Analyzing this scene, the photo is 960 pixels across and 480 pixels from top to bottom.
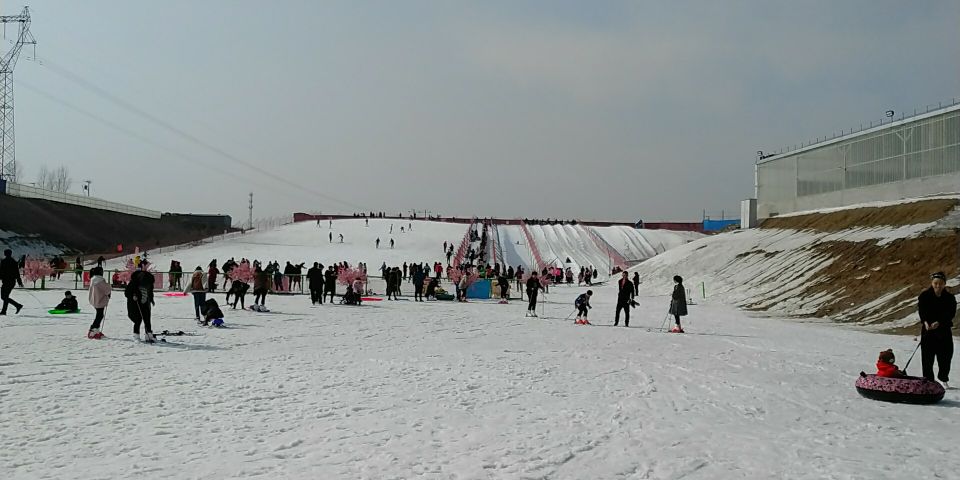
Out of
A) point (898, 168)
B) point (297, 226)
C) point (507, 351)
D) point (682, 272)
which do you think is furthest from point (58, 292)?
point (297, 226)

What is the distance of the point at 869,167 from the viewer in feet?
127

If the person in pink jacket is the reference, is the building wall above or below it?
above

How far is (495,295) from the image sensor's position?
36.1 meters

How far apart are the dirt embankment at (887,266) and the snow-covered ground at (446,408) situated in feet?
23.5

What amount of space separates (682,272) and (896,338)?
2360 cm

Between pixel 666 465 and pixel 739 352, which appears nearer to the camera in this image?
pixel 666 465

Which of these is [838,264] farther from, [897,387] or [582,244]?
[582,244]

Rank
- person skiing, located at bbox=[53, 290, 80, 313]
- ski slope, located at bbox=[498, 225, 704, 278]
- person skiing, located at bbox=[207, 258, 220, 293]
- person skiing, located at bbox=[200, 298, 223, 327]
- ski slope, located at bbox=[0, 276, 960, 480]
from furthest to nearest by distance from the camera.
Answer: ski slope, located at bbox=[498, 225, 704, 278] < person skiing, located at bbox=[207, 258, 220, 293] < person skiing, located at bbox=[53, 290, 80, 313] < person skiing, located at bbox=[200, 298, 223, 327] < ski slope, located at bbox=[0, 276, 960, 480]

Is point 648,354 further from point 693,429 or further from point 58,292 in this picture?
point 58,292

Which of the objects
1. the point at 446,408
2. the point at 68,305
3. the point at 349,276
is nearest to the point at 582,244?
the point at 349,276

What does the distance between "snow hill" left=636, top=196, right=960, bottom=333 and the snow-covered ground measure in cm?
831

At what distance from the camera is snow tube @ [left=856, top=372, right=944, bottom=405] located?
359 inches

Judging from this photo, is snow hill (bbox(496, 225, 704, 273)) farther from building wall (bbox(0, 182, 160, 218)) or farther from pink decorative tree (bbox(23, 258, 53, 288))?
building wall (bbox(0, 182, 160, 218))

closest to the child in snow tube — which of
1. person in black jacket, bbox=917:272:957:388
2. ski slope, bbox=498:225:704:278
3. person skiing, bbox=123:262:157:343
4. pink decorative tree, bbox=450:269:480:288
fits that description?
person in black jacket, bbox=917:272:957:388
